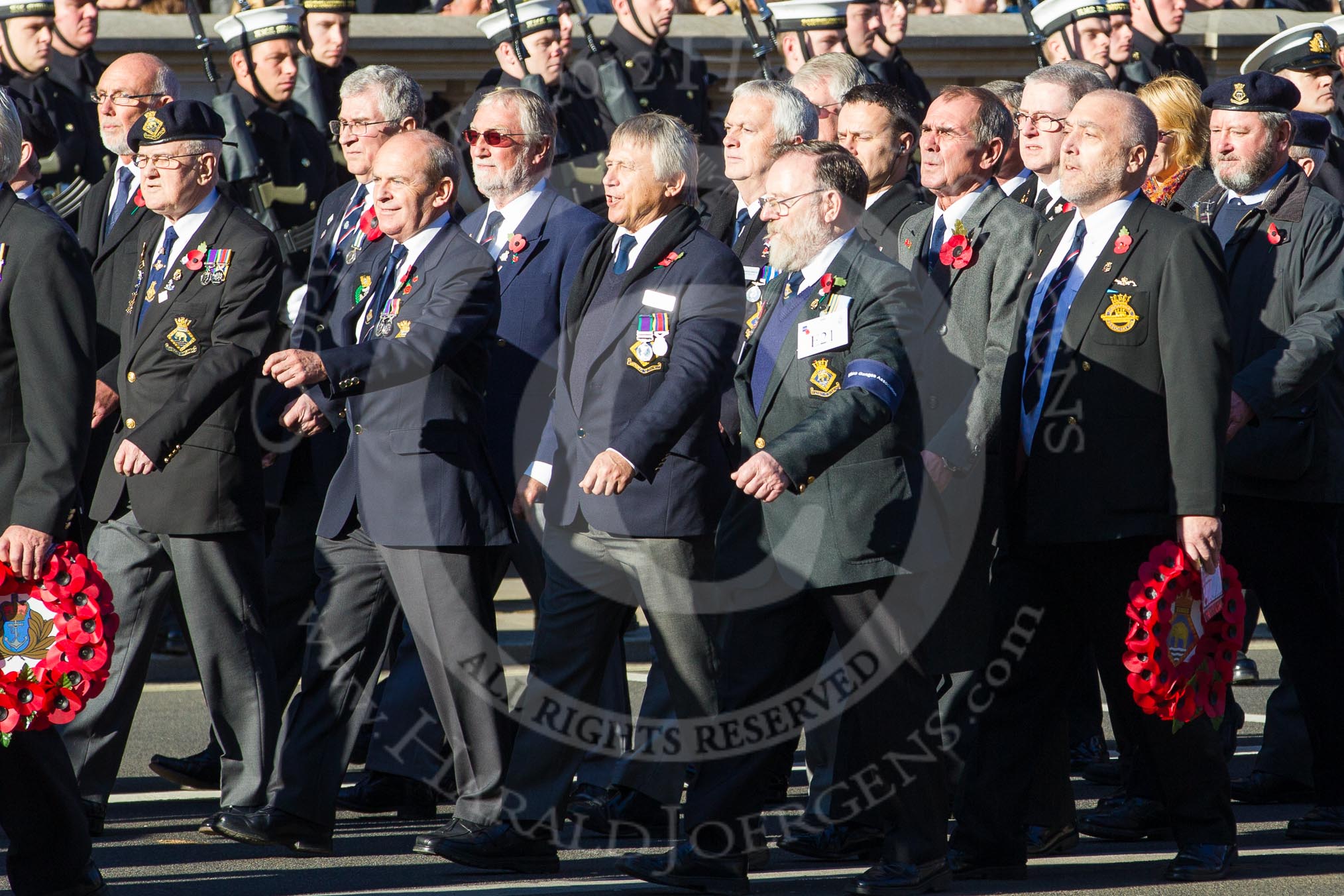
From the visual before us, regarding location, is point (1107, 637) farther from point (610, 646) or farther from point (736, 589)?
point (610, 646)

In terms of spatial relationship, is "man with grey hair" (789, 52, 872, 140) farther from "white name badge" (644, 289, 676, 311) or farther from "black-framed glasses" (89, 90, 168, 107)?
"black-framed glasses" (89, 90, 168, 107)

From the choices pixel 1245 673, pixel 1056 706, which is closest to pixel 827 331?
pixel 1056 706

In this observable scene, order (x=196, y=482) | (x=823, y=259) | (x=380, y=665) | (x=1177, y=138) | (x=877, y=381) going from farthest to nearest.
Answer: (x=1177, y=138)
(x=196, y=482)
(x=380, y=665)
(x=823, y=259)
(x=877, y=381)

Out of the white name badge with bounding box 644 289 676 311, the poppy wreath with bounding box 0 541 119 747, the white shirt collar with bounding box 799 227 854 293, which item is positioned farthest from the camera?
the white name badge with bounding box 644 289 676 311

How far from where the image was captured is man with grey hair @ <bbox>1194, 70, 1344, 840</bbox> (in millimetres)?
6164

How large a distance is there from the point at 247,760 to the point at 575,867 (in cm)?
97

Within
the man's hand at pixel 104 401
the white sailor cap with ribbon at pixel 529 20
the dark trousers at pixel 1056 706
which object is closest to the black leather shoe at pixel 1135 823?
the dark trousers at pixel 1056 706

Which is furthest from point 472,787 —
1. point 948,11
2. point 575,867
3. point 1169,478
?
point 948,11

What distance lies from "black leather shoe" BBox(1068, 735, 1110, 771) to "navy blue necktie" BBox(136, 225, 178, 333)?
10.5 feet

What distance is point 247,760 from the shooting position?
6094mm

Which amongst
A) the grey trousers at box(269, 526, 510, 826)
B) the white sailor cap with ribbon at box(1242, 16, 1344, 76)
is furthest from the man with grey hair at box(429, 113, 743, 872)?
the white sailor cap with ribbon at box(1242, 16, 1344, 76)

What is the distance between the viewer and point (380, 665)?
6.02m

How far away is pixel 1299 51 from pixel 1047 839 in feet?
13.0

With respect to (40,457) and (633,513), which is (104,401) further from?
(633,513)
